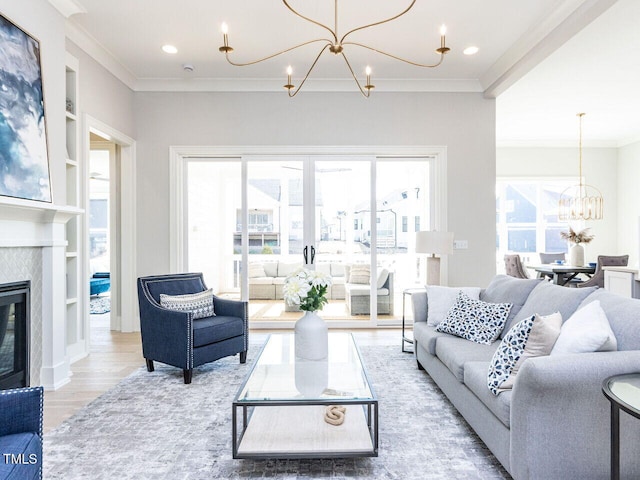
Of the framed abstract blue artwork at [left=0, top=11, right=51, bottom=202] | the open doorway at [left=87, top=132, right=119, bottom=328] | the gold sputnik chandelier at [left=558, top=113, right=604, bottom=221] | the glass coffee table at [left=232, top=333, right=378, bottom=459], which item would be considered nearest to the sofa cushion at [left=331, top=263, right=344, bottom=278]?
the glass coffee table at [left=232, top=333, right=378, bottom=459]

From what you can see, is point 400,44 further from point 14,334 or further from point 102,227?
point 102,227

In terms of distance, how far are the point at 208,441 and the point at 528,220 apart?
306 inches

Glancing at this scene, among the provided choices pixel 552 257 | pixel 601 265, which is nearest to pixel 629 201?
pixel 552 257

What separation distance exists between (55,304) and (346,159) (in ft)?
11.4

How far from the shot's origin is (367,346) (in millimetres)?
4184

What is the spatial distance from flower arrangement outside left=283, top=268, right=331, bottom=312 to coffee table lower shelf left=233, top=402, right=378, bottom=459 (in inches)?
26.7

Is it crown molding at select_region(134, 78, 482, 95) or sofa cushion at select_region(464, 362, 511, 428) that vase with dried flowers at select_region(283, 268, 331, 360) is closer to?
sofa cushion at select_region(464, 362, 511, 428)

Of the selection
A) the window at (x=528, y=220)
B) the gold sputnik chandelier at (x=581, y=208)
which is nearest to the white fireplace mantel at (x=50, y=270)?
the gold sputnik chandelier at (x=581, y=208)

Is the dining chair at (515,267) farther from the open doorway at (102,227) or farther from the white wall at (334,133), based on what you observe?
the open doorway at (102,227)

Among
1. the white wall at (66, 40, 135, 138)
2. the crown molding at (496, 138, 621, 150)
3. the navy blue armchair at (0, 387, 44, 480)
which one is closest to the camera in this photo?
the navy blue armchair at (0, 387, 44, 480)

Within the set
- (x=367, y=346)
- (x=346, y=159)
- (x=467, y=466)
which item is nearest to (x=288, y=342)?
(x=367, y=346)

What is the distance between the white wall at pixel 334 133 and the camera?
496cm

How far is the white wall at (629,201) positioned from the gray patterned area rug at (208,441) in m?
6.48

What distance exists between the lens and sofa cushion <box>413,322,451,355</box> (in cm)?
293
